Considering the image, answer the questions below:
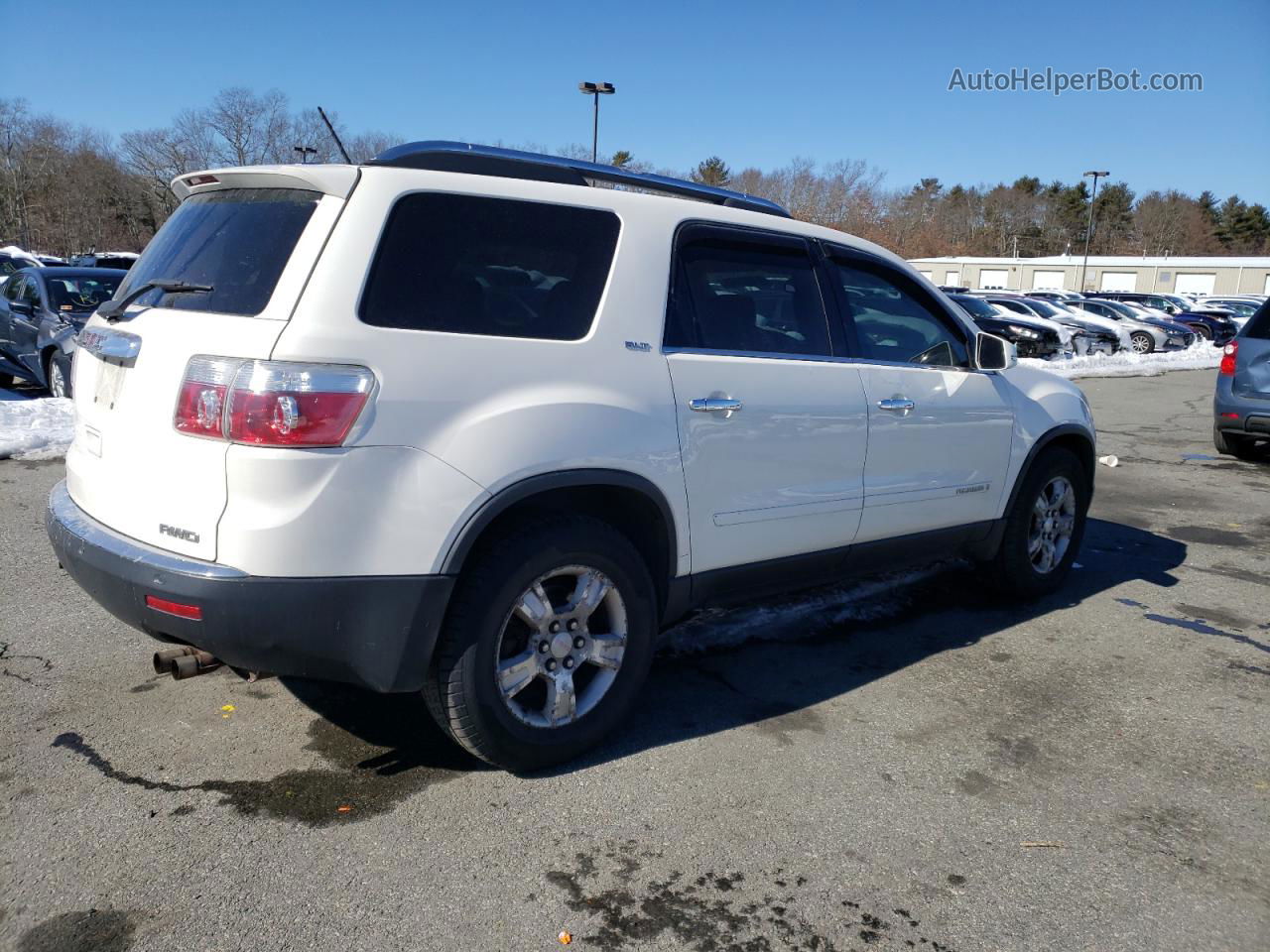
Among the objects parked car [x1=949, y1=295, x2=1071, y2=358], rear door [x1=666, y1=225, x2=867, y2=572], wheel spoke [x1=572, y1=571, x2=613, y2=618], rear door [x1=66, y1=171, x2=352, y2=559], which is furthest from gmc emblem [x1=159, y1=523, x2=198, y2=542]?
parked car [x1=949, y1=295, x2=1071, y2=358]

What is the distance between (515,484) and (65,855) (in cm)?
164

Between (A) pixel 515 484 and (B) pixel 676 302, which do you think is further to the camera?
(B) pixel 676 302

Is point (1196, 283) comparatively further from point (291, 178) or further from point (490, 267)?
point (291, 178)

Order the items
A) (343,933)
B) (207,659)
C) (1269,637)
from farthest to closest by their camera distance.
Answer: (1269,637) < (207,659) < (343,933)

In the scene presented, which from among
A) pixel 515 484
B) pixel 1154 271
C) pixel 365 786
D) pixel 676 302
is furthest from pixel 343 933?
pixel 1154 271

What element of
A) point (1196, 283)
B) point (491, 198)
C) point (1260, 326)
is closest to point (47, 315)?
point (491, 198)

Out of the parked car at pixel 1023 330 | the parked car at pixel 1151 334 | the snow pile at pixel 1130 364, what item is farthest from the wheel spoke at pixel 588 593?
the parked car at pixel 1151 334

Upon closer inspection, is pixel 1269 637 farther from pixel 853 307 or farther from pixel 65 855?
pixel 65 855

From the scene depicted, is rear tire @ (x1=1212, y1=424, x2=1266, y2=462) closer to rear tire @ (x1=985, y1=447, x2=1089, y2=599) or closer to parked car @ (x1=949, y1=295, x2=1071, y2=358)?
rear tire @ (x1=985, y1=447, x2=1089, y2=599)

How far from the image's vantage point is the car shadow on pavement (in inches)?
141

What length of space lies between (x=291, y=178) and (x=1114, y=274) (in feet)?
309

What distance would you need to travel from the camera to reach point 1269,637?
495 cm

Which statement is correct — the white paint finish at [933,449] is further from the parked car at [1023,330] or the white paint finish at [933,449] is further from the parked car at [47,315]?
the parked car at [1023,330]

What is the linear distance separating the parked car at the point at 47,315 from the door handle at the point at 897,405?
29.0 ft
